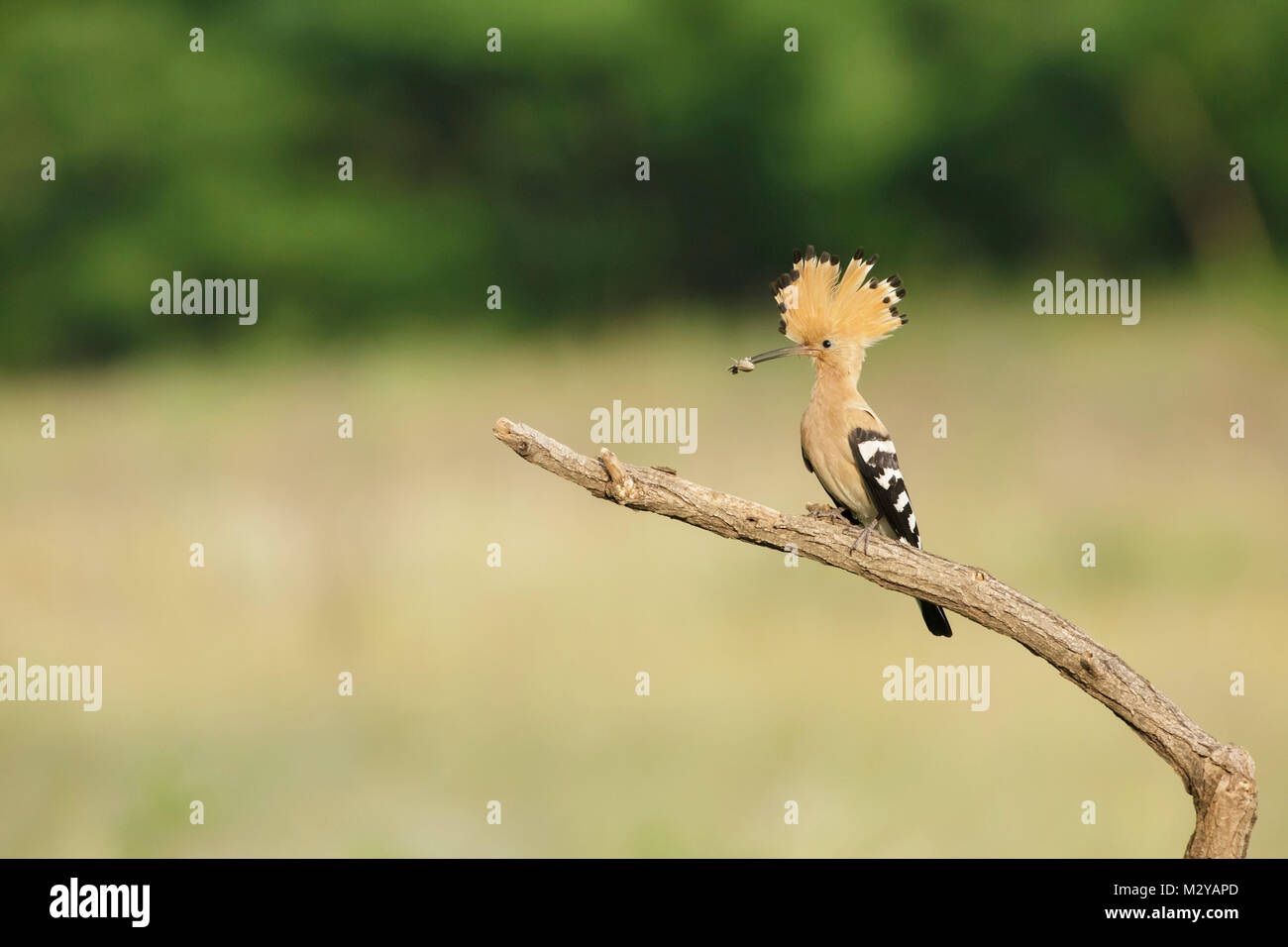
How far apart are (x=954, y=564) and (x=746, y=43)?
1056 centimetres

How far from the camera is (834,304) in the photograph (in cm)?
353

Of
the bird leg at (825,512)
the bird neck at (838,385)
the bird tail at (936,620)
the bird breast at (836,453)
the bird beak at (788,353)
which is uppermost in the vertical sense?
the bird beak at (788,353)

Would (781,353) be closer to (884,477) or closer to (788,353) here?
(788,353)

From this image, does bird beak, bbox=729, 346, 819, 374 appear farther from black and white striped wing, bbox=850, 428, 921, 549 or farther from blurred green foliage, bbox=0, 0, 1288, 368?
blurred green foliage, bbox=0, 0, 1288, 368

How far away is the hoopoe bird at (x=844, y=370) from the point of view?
351cm

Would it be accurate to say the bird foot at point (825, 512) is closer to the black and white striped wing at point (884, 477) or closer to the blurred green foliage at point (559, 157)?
the black and white striped wing at point (884, 477)

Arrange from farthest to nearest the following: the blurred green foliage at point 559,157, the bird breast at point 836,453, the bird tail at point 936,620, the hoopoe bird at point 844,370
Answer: the blurred green foliage at point 559,157 → the bird tail at point 936,620 → the bird breast at point 836,453 → the hoopoe bird at point 844,370

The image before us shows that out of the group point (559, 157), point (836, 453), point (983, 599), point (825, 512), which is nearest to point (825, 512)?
point (825, 512)

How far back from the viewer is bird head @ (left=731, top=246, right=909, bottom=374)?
349 cm

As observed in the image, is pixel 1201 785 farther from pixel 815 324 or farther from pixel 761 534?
pixel 815 324

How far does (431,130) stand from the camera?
14156mm

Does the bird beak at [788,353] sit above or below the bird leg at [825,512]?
above

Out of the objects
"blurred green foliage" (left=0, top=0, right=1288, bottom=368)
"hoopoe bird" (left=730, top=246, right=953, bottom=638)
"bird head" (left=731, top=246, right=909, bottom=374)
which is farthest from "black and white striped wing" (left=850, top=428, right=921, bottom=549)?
"blurred green foliage" (left=0, top=0, right=1288, bottom=368)

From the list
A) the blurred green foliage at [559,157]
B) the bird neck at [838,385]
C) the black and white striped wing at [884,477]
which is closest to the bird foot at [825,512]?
the black and white striped wing at [884,477]
